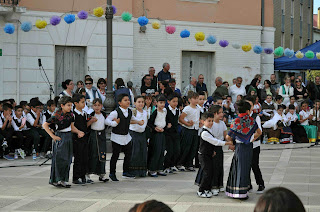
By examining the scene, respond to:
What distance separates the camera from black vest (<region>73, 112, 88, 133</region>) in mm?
10227

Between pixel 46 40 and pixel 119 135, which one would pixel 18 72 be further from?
pixel 119 135

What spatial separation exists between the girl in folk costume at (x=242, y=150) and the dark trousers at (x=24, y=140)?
7148mm

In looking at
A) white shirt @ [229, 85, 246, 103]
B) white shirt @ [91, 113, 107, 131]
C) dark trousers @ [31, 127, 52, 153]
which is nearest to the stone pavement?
white shirt @ [91, 113, 107, 131]

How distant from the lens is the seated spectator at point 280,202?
2574 mm

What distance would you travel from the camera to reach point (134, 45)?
2133 cm

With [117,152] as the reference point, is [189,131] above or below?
above

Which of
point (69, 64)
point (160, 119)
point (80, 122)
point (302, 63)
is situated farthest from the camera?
point (302, 63)

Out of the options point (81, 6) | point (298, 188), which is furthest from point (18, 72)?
point (298, 188)

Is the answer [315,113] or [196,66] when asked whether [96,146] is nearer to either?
[315,113]

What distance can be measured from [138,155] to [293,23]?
25.7 metres

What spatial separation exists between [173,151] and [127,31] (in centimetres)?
977

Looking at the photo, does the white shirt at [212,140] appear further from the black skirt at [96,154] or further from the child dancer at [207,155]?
the black skirt at [96,154]

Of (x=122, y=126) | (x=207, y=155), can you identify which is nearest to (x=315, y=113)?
(x=122, y=126)

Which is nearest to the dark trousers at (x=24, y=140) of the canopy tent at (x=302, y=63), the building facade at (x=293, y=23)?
the canopy tent at (x=302, y=63)
